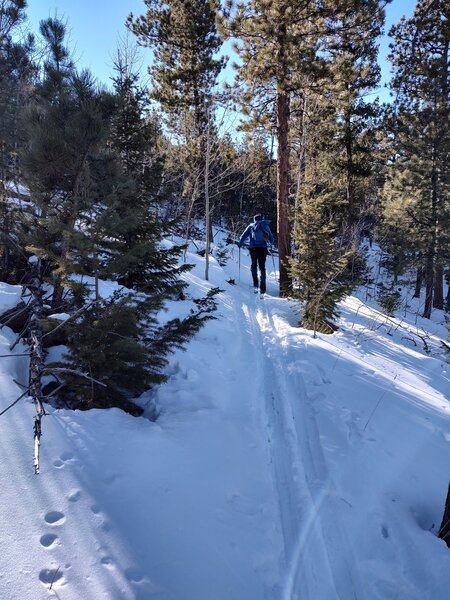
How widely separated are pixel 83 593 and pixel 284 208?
960cm

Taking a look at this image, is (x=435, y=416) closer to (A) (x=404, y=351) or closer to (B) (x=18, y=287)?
(A) (x=404, y=351)

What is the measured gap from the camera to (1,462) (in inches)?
91.3

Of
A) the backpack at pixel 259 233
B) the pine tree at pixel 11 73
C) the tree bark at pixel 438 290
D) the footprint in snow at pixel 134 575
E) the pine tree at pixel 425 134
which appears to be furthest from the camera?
the tree bark at pixel 438 290

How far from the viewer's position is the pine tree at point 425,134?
14.0m

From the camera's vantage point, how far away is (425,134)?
14.2m

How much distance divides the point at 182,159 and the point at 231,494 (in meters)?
13.4

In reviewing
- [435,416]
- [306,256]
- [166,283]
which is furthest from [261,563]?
[306,256]

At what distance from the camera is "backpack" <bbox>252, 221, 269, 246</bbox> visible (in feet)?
32.1

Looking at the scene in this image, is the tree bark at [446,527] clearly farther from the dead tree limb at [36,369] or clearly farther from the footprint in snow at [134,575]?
the dead tree limb at [36,369]

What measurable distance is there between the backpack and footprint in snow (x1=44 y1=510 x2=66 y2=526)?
27.9ft

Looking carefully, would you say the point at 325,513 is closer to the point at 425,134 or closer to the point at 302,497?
the point at 302,497

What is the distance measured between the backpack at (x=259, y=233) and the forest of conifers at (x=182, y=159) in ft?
2.66

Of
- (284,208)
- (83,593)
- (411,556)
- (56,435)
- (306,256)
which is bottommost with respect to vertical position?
(411,556)

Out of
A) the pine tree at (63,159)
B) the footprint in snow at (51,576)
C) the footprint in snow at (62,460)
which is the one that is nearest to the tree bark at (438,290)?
the pine tree at (63,159)
